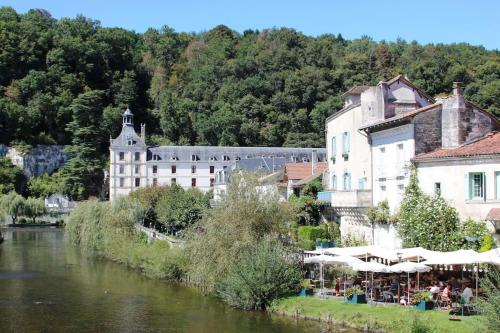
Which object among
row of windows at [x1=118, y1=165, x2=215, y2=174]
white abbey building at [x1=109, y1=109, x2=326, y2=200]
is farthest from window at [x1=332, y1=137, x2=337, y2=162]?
row of windows at [x1=118, y1=165, x2=215, y2=174]

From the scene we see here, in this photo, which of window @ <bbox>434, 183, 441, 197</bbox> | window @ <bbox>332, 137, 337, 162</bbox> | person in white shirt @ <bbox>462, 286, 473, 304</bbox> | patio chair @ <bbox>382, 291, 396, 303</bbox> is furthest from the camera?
window @ <bbox>332, 137, 337, 162</bbox>

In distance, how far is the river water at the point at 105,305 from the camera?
27656mm

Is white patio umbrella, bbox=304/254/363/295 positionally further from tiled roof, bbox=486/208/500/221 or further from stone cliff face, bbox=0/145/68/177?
stone cliff face, bbox=0/145/68/177

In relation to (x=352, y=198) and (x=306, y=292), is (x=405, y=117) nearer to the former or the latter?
(x=352, y=198)

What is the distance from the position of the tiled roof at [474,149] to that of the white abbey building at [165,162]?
75.5 meters

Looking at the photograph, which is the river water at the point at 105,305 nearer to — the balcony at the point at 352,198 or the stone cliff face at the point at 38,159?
the balcony at the point at 352,198

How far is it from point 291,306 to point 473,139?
490 inches

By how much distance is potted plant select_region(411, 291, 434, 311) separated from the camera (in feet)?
83.0

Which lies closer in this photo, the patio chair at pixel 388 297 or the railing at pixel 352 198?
the patio chair at pixel 388 297

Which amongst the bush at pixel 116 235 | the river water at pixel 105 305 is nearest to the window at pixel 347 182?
the river water at pixel 105 305

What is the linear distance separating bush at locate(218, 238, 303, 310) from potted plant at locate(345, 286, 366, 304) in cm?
313

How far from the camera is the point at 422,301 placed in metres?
25.4

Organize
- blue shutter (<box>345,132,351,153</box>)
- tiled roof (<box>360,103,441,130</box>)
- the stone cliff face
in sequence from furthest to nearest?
1. the stone cliff face
2. blue shutter (<box>345,132,351,153</box>)
3. tiled roof (<box>360,103,441,130</box>)

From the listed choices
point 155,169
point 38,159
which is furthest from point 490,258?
point 38,159
